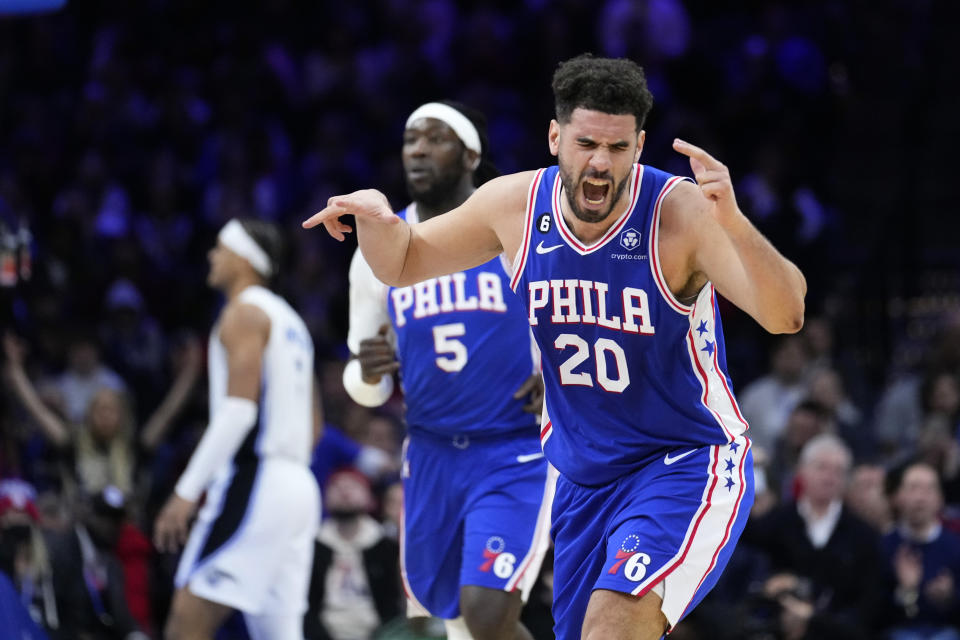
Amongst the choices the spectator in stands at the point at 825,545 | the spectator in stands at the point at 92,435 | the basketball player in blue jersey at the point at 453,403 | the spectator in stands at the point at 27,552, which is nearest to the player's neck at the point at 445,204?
the basketball player in blue jersey at the point at 453,403

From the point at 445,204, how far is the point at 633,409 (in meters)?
1.93

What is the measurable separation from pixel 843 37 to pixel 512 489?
8.85m

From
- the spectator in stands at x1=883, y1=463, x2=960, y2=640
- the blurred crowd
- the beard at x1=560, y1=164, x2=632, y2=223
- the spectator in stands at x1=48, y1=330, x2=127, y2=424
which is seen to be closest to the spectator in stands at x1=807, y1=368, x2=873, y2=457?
the blurred crowd

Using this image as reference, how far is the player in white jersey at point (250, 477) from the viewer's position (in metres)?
6.83

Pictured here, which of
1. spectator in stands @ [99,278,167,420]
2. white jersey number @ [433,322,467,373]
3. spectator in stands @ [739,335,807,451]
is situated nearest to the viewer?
white jersey number @ [433,322,467,373]

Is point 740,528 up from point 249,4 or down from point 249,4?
down

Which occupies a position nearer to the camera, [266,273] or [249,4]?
[266,273]

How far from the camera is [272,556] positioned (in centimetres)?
695

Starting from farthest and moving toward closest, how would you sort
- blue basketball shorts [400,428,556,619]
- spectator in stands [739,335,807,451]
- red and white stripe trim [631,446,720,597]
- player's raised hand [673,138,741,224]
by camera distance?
spectator in stands [739,335,807,451] → blue basketball shorts [400,428,556,619] → red and white stripe trim [631,446,720,597] → player's raised hand [673,138,741,224]

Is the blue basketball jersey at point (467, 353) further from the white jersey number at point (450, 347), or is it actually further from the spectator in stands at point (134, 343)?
the spectator in stands at point (134, 343)

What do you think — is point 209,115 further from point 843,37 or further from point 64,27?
point 843,37

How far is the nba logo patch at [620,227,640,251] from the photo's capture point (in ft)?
15.0

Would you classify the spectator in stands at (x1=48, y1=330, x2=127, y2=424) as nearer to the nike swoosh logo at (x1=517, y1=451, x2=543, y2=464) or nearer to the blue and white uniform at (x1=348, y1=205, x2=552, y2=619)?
the blue and white uniform at (x1=348, y1=205, x2=552, y2=619)

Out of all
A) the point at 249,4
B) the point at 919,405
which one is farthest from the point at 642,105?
the point at 249,4
